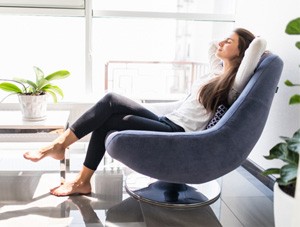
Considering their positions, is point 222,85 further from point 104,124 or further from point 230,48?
point 104,124

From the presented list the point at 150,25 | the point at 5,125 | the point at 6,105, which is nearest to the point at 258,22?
the point at 150,25

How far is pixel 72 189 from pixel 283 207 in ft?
4.18

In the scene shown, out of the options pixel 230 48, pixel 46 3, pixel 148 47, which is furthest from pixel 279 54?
pixel 46 3

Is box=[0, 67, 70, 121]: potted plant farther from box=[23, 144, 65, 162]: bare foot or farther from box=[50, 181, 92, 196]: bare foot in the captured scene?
box=[50, 181, 92, 196]: bare foot

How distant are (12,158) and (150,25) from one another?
1851mm

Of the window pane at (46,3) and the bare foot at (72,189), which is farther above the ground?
the window pane at (46,3)

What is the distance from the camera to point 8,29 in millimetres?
3152

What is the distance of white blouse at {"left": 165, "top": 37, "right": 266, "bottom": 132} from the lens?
6.04ft

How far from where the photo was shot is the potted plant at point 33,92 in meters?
2.28

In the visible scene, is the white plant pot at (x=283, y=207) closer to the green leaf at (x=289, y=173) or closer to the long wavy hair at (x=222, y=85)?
the green leaf at (x=289, y=173)

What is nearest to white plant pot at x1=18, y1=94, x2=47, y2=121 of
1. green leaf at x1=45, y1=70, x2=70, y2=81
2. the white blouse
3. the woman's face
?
green leaf at x1=45, y1=70, x2=70, y2=81

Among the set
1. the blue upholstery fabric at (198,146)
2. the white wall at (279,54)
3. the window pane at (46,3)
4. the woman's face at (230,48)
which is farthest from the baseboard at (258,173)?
the window pane at (46,3)

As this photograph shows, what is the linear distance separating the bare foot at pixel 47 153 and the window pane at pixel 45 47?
3.94 ft

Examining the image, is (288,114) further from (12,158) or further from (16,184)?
(12,158)
